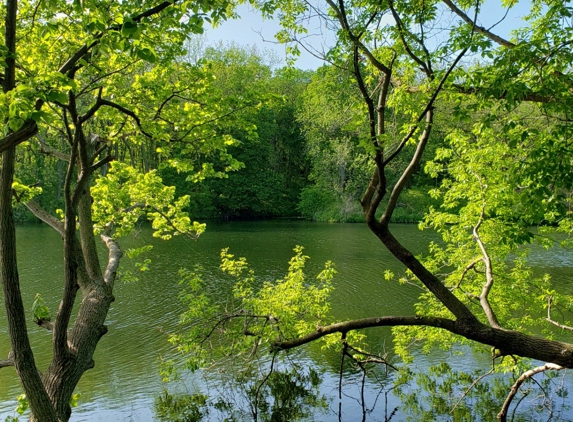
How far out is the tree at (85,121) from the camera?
3.36m

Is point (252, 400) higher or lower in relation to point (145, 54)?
lower

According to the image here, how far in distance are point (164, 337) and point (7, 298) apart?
25.2 feet

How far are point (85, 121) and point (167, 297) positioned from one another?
29.6 feet

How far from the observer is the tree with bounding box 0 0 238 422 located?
3363 millimetres

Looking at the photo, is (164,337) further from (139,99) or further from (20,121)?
(20,121)

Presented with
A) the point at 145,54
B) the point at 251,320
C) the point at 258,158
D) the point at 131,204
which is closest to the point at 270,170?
the point at 258,158

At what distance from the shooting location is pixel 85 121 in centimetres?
637

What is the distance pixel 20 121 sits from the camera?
3039 mm

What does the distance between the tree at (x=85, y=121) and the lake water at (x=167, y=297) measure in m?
1.95

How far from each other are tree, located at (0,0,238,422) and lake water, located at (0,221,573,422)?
1.95 metres

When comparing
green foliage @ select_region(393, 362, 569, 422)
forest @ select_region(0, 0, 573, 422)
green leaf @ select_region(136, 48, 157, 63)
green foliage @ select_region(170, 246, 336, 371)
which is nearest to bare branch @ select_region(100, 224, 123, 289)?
forest @ select_region(0, 0, 573, 422)

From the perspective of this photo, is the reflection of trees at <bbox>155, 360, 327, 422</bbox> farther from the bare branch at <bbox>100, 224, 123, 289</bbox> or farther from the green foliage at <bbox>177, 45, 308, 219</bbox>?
the green foliage at <bbox>177, 45, 308, 219</bbox>

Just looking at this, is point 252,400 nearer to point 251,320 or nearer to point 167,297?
point 251,320

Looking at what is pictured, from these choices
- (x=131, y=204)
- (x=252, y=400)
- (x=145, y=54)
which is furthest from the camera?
(x=131, y=204)
